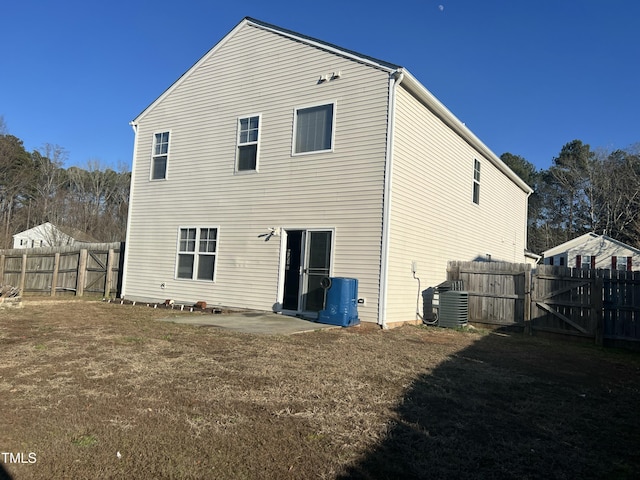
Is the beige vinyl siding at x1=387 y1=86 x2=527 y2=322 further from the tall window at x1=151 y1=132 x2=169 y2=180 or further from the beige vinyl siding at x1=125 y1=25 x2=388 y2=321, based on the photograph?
the tall window at x1=151 y1=132 x2=169 y2=180

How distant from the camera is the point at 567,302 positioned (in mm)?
9641

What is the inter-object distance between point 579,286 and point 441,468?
8.15m

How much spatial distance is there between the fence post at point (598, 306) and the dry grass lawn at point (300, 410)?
2339mm

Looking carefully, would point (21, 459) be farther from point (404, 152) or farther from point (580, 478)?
point (404, 152)

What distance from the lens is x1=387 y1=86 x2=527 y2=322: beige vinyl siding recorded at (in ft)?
32.0

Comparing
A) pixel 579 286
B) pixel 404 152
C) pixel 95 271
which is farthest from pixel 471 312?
pixel 95 271

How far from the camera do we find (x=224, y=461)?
9.45 feet

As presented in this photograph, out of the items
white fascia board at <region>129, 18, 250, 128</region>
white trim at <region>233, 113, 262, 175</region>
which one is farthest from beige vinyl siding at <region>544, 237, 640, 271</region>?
white fascia board at <region>129, 18, 250, 128</region>

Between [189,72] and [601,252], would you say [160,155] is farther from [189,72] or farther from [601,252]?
[601,252]

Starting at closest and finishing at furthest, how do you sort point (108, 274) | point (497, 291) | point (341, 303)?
point (341, 303), point (497, 291), point (108, 274)

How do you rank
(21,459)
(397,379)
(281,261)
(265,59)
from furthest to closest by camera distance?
(265,59)
(281,261)
(397,379)
(21,459)

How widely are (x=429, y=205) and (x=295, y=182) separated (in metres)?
3.44

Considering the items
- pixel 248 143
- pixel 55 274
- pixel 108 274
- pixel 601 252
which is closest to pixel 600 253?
pixel 601 252

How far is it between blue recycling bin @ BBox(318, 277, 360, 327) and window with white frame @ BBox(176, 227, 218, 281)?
156 inches
